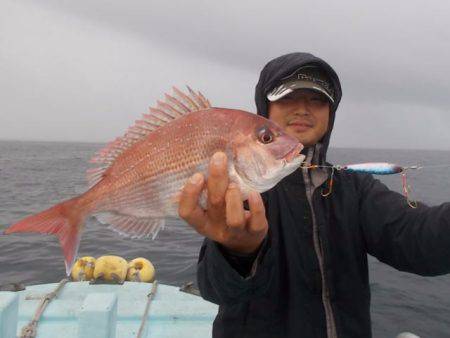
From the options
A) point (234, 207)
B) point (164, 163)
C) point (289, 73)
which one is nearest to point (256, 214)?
point (234, 207)

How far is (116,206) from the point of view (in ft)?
8.84

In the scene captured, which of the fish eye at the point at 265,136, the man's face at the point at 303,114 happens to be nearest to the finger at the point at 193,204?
the fish eye at the point at 265,136

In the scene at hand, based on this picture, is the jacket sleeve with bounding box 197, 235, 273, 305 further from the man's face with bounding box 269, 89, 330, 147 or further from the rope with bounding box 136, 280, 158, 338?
the rope with bounding box 136, 280, 158, 338

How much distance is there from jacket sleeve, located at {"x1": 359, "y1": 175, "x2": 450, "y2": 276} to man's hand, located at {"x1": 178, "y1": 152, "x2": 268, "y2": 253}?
113 cm

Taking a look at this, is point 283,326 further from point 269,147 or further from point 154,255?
point 154,255

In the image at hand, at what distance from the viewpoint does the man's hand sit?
2314 millimetres

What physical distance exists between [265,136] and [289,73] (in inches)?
43.1

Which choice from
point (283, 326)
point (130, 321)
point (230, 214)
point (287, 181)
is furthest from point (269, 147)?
point (130, 321)

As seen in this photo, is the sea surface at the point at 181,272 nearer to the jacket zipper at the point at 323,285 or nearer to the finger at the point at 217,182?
the jacket zipper at the point at 323,285

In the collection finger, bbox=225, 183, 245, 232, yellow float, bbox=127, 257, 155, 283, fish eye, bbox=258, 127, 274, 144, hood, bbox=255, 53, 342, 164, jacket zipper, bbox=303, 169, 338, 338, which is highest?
hood, bbox=255, 53, 342, 164

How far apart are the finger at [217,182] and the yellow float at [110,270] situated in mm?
4979

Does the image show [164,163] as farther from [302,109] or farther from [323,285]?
[323,285]

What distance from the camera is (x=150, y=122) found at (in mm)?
2686

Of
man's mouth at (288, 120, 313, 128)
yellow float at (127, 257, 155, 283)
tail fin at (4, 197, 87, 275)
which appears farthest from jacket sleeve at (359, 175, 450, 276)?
yellow float at (127, 257, 155, 283)
